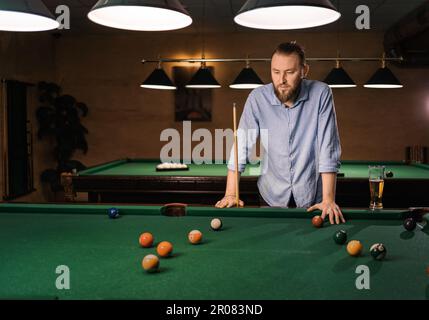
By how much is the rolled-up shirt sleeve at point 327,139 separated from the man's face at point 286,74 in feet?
0.58

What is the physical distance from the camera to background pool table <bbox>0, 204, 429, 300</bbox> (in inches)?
53.6

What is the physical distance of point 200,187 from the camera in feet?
13.8

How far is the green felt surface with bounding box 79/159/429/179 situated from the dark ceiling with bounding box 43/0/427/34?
1.77m

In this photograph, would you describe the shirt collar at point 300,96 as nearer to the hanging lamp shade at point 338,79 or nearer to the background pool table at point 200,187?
the background pool table at point 200,187

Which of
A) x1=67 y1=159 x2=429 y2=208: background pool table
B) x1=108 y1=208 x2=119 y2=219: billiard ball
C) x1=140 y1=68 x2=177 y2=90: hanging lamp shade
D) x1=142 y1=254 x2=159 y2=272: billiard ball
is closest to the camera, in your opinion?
x1=142 y1=254 x2=159 y2=272: billiard ball

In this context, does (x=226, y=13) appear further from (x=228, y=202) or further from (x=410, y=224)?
(x=410, y=224)

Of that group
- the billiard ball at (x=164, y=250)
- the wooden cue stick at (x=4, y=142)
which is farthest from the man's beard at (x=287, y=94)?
the wooden cue stick at (x=4, y=142)

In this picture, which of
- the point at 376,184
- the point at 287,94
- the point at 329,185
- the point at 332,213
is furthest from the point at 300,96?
the point at 332,213

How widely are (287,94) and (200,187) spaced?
1.69 meters

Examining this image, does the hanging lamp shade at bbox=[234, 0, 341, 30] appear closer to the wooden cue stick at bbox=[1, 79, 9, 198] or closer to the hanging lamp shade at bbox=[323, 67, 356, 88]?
the hanging lamp shade at bbox=[323, 67, 356, 88]

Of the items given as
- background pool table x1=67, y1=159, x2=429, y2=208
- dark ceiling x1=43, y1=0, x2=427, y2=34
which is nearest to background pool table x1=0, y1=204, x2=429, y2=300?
background pool table x1=67, y1=159, x2=429, y2=208

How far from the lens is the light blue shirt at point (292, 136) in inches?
107
